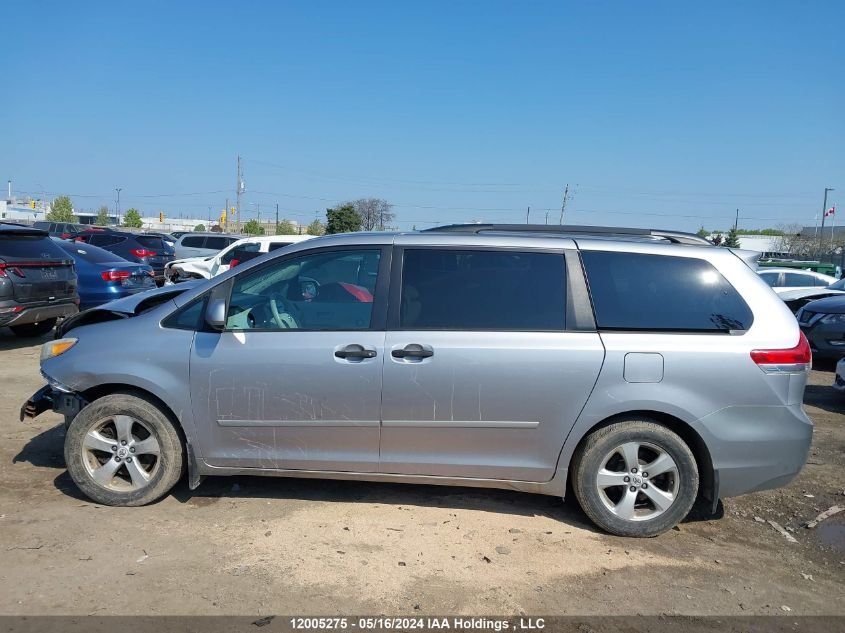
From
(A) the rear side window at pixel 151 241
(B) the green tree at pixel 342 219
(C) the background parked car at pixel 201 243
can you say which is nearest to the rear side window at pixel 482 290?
(C) the background parked car at pixel 201 243

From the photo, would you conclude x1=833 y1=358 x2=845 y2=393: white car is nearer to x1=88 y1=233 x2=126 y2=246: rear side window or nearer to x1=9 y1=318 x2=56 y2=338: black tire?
x1=9 y1=318 x2=56 y2=338: black tire

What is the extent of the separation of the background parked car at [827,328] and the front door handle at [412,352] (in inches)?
305

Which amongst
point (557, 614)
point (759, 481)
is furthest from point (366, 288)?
point (759, 481)

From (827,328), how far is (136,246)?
17310mm

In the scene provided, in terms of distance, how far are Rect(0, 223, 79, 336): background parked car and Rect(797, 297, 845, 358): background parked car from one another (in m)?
10.5

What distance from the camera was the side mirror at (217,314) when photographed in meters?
4.10

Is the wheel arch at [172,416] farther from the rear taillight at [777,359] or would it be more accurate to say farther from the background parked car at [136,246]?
the background parked car at [136,246]

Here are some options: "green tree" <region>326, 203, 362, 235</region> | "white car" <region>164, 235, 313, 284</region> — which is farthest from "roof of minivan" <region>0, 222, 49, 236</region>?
"green tree" <region>326, 203, 362, 235</region>

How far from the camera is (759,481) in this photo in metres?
4.07

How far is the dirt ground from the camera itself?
3.34 metres

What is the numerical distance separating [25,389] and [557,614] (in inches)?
248

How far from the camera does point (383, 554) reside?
3807 mm

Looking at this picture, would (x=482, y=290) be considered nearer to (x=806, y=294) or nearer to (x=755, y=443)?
(x=755, y=443)

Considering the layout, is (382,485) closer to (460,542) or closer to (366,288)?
(460,542)
